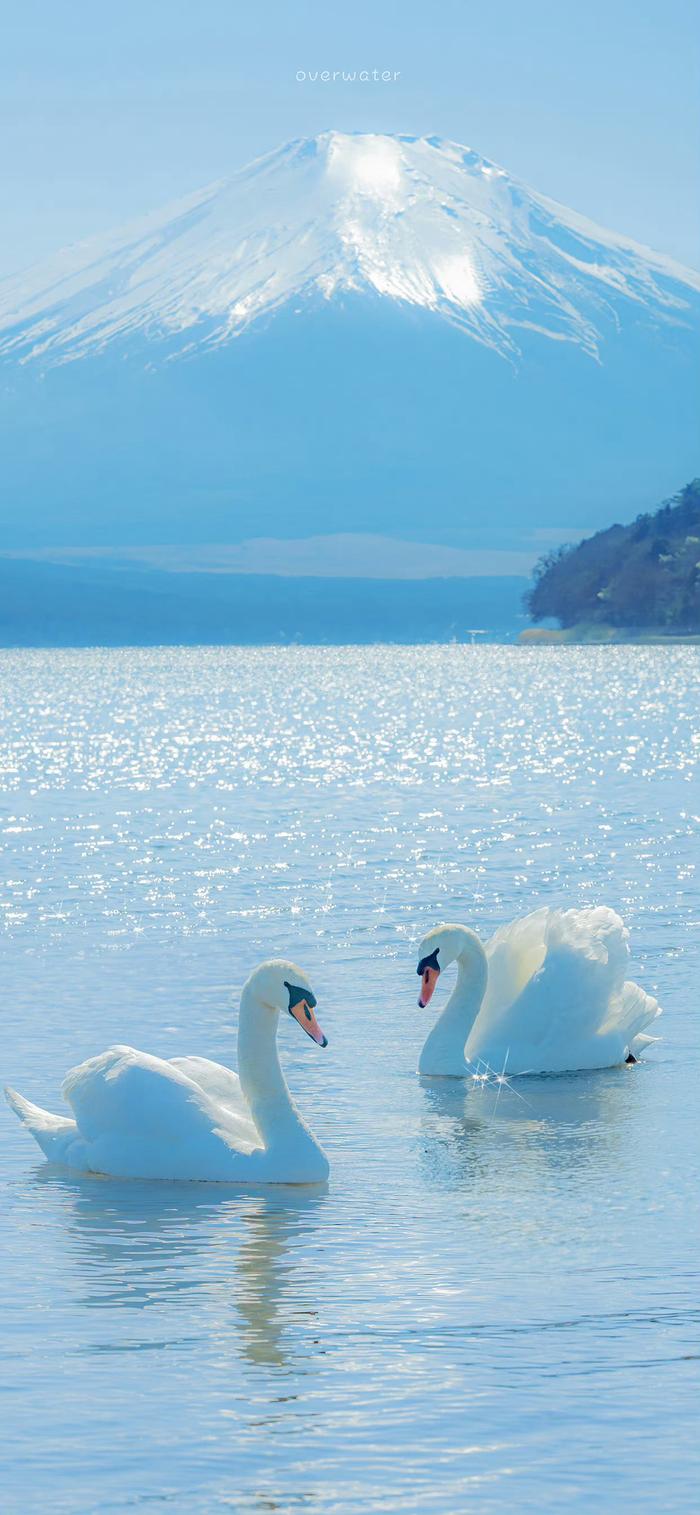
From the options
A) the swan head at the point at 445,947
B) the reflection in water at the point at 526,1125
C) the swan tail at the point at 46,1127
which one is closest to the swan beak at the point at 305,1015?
the reflection in water at the point at 526,1125

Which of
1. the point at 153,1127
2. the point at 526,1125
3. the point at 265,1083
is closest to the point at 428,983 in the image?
the point at 526,1125

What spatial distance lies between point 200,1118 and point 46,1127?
1161 mm

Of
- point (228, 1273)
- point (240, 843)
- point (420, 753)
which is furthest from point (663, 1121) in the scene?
point (420, 753)

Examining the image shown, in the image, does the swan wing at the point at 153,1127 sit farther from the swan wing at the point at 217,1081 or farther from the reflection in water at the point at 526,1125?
the reflection in water at the point at 526,1125

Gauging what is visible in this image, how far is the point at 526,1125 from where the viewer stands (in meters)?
Result: 15.9

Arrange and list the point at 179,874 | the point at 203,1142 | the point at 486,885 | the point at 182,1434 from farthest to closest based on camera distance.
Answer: the point at 179,874
the point at 486,885
the point at 203,1142
the point at 182,1434

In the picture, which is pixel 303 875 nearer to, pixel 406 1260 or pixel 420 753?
pixel 406 1260

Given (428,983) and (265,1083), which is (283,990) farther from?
(428,983)

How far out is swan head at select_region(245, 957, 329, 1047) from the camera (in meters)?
14.1

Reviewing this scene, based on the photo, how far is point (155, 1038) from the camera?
1883 cm

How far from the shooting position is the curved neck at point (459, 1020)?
1739 cm

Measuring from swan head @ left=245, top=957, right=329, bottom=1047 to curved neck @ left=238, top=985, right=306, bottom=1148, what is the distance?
12 cm

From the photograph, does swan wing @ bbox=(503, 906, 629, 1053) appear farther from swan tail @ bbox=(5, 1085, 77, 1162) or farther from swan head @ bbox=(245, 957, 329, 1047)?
swan tail @ bbox=(5, 1085, 77, 1162)

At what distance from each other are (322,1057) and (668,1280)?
22.0 ft
